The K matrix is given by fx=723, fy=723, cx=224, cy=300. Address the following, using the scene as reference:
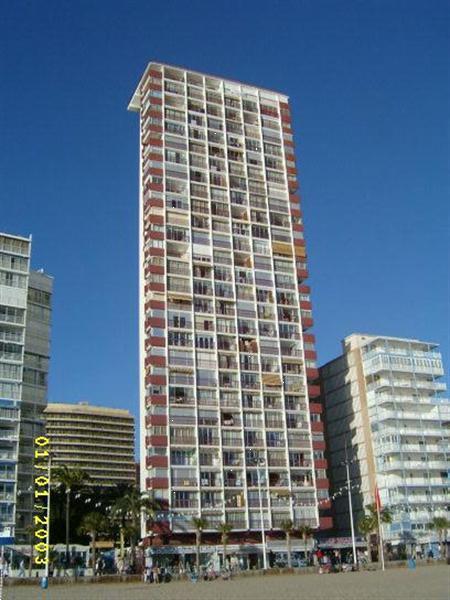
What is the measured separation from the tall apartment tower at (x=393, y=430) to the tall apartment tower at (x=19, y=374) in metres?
49.0

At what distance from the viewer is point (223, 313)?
4141 inches

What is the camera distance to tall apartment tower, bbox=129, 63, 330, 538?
94.9m

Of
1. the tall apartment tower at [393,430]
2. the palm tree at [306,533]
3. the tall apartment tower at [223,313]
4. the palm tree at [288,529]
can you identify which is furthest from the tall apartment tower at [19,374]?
the tall apartment tower at [393,430]

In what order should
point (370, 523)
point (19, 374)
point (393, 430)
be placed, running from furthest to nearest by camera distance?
point (393, 430) < point (19, 374) < point (370, 523)

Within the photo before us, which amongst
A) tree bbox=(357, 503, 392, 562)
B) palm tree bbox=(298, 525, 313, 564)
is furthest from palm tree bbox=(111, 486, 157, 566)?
tree bbox=(357, 503, 392, 562)

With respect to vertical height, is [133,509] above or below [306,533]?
above

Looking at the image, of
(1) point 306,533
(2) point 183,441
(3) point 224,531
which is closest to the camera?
(3) point 224,531

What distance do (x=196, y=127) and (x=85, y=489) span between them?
64184mm

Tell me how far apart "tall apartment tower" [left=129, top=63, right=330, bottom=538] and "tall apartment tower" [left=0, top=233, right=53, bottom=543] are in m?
17.1

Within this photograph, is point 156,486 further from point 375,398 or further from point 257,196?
point 257,196

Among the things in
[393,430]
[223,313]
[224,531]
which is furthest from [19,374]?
[393,430]

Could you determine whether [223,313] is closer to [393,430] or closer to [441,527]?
[393,430]

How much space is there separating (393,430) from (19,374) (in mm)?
56574

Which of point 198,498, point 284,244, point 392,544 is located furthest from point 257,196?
point 392,544
